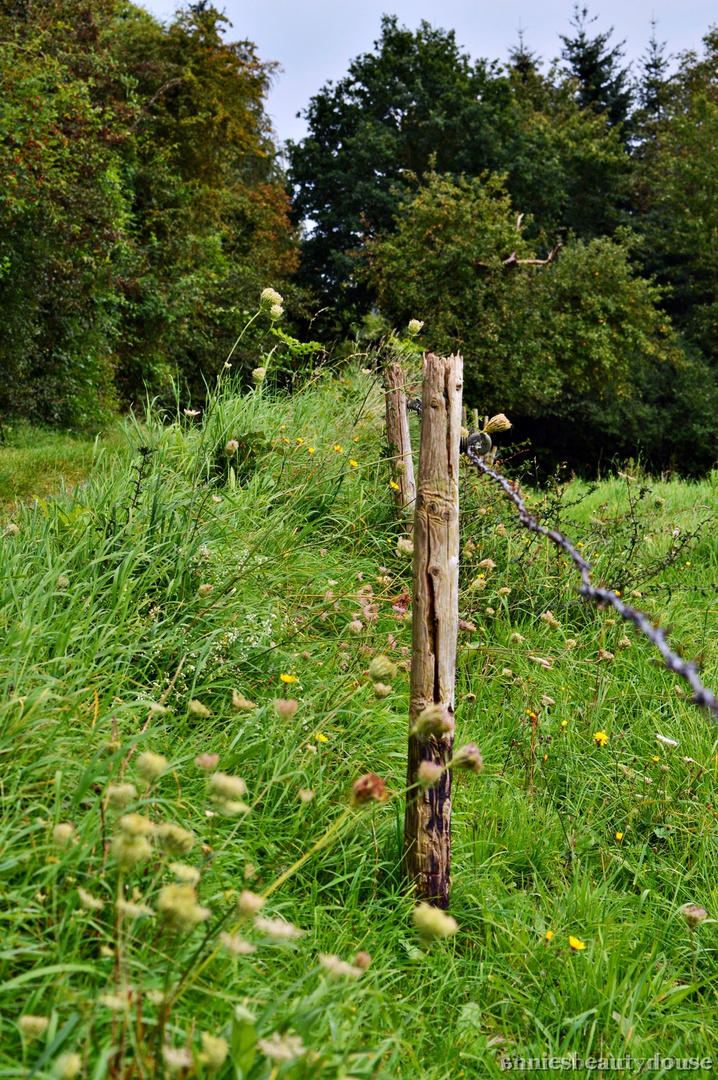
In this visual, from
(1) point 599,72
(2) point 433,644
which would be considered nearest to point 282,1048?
(2) point 433,644

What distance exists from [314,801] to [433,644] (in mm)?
560

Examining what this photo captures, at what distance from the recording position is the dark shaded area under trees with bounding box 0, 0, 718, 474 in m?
10.1

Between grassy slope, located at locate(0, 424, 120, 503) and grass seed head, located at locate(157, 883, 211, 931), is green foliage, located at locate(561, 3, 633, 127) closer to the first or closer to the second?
grassy slope, located at locate(0, 424, 120, 503)

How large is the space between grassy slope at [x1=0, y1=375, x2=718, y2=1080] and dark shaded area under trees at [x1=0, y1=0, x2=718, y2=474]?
12.3 feet

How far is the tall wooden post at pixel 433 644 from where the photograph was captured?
207 centimetres

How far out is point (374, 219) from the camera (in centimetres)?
1911

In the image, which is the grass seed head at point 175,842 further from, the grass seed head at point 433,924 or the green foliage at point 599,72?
the green foliage at point 599,72

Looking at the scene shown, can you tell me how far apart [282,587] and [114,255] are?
9928mm

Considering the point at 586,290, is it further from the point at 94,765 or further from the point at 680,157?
the point at 94,765

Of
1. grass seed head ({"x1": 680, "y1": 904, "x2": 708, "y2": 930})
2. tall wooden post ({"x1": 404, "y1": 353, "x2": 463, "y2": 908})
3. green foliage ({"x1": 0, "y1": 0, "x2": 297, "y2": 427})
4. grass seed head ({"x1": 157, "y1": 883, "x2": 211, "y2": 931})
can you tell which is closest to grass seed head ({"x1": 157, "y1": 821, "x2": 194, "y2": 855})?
grass seed head ({"x1": 157, "y1": 883, "x2": 211, "y2": 931})

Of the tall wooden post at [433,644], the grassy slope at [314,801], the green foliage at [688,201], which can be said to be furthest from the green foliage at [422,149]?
the tall wooden post at [433,644]

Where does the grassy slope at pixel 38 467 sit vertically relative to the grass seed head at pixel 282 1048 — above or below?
above

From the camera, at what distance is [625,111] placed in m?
23.8

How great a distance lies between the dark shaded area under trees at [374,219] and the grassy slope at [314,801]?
12.3ft
